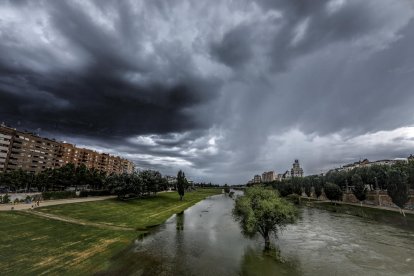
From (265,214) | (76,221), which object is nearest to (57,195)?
(76,221)

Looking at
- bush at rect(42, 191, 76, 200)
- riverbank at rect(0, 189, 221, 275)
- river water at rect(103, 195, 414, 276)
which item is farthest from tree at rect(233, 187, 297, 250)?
bush at rect(42, 191, 76, 200)

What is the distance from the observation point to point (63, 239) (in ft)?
128

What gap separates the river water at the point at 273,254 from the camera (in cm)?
2988

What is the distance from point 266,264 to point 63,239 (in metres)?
33.5

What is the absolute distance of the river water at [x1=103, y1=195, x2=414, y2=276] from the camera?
29875 millimetres

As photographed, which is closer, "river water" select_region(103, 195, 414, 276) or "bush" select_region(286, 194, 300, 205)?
"river water" select_region(103, 195, 414, 276)

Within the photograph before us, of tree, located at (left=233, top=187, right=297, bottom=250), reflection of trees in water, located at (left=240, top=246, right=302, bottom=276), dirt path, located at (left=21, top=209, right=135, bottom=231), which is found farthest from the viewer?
dirt path, located at (left=21, top=209, right=135, bottom=231)

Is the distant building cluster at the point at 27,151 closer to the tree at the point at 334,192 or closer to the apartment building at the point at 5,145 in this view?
the apartment building at the point at 5,145

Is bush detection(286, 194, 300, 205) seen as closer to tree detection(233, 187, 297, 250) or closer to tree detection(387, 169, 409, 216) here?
tree detection(387, 169, 409, 216)

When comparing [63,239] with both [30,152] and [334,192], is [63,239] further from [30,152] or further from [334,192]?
[30,152]

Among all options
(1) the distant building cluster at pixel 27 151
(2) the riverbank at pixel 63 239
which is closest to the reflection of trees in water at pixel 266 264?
(2) the riverbank at pixel 63 239

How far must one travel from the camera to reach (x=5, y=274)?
25031mm

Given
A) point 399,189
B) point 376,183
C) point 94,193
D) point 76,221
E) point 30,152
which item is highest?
point 30,152

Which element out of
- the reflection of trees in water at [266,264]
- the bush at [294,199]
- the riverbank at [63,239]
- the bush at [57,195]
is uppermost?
the bush at [57,195]
